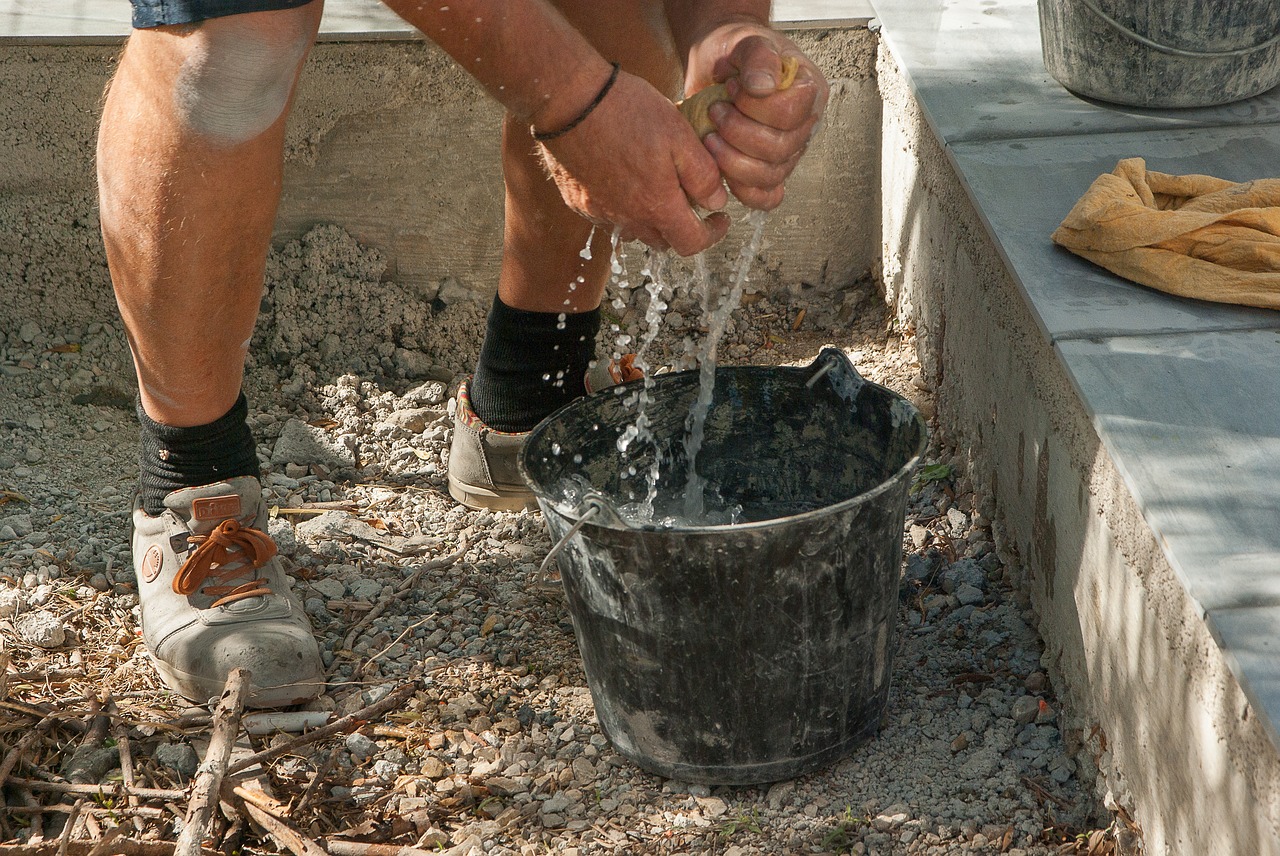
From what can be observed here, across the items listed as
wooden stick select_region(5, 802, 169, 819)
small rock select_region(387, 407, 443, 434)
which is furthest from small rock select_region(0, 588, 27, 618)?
small rock select_region(387, 407, 443, 434)

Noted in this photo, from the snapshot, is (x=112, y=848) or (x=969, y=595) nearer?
(x=112, y=848)

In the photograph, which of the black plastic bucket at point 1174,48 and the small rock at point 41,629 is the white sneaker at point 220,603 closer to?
the small rock at point 41,629

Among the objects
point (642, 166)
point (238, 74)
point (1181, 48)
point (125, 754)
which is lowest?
point (125, 754)

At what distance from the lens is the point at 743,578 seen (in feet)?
5.53

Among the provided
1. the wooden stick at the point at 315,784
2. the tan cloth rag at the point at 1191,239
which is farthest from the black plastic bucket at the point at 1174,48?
the wooden stick at the point at 315,784

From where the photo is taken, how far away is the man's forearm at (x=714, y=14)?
2.14 meters

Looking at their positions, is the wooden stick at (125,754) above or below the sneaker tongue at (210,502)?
below

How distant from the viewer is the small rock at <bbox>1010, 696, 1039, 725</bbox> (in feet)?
6.48

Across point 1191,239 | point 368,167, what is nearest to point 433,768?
point 1191,239

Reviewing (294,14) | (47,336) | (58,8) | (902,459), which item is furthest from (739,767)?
(58,8)

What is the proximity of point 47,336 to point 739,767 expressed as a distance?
7.19ft

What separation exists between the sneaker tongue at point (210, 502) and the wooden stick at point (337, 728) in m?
0.41

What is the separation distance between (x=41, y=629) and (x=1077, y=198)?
2072 mm

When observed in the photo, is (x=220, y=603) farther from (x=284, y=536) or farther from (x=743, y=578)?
(x=743, y=578)
